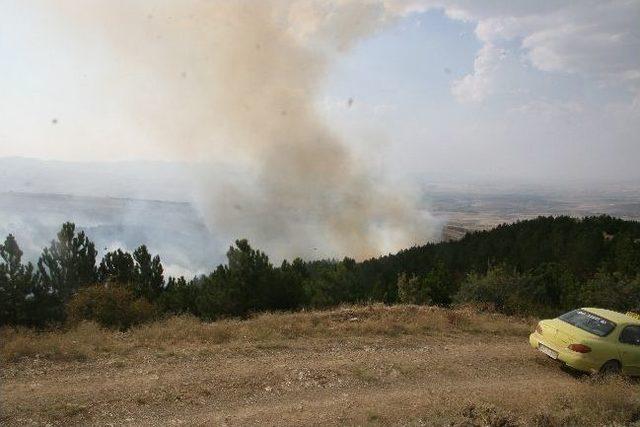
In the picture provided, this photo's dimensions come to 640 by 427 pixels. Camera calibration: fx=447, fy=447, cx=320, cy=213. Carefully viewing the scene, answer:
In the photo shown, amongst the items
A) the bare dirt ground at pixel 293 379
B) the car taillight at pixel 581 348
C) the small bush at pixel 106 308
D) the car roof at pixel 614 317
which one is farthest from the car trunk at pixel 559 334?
the small bush at pixel 106 308

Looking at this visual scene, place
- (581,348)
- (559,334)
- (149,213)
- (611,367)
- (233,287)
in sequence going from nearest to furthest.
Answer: (581,348)
(611,367)
(559,334)
(233,287)
(149,213)

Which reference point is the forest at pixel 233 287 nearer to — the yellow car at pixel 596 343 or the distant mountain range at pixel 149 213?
the yellow car at pixel 596 343

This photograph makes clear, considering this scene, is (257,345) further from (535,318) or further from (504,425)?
(535,318)

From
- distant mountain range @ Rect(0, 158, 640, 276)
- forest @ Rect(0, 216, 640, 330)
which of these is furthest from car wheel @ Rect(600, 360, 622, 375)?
distant mountain range @ Rect(0, 158, 640, 276)

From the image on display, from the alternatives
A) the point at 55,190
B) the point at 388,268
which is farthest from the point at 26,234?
the point at 388,268

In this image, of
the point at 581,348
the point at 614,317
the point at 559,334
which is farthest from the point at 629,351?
the point at 559,334

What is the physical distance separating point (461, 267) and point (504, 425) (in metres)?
50.8

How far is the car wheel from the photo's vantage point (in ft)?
29.6

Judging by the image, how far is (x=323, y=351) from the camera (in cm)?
1003

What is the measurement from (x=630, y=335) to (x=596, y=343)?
3.55ft

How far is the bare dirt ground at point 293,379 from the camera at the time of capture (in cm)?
657

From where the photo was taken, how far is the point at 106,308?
15.7 metres

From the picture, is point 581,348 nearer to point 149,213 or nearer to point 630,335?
point 630,335

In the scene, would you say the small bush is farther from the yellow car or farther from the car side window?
the car side window
